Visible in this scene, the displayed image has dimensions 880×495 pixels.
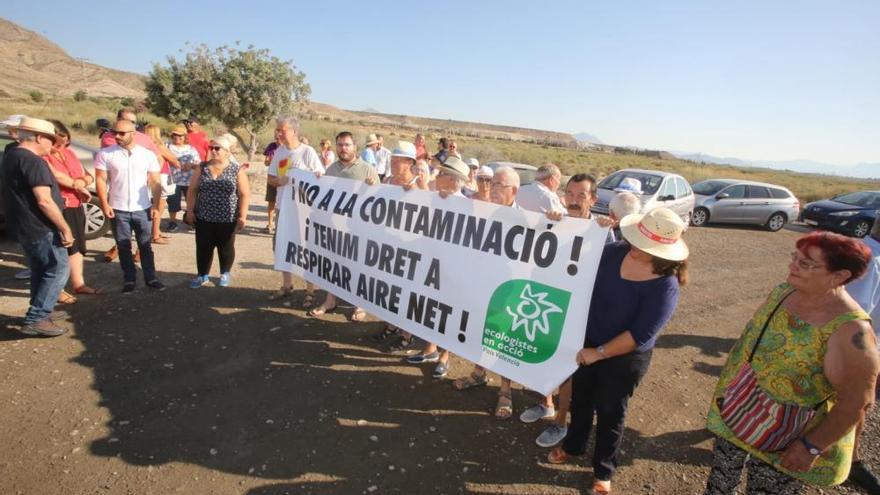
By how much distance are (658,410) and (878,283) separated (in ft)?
6.58

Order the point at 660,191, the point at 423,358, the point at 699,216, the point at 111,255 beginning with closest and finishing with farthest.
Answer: the point at 423,358, the point at 111,255, the point at 660,191, the point at 699,216

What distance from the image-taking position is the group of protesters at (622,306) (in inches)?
84.7

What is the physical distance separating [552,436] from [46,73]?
97.6m

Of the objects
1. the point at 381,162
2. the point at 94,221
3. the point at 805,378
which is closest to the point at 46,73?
the point at 381,162

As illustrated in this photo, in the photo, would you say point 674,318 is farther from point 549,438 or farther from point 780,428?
point 780,428

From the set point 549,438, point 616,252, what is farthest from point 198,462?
point 616,252

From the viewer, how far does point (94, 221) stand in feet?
23.0

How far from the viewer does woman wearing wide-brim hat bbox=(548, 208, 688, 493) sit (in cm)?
266

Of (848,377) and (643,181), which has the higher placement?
(643,181)

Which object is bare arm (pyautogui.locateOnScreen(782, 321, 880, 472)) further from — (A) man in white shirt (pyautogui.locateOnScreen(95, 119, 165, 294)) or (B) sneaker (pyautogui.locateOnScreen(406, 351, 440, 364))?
(A) man in white shirt (pyautogui.locateOnScreen(95, 119, 165, 294))

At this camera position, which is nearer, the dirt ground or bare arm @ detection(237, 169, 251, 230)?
the dirt ground

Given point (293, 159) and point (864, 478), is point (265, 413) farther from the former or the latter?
point (864, 478)

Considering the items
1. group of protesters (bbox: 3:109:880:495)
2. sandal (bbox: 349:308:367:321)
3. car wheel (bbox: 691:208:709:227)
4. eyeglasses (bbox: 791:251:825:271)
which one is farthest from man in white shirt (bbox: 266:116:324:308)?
car wheel (bbox: 691:208:709:227)

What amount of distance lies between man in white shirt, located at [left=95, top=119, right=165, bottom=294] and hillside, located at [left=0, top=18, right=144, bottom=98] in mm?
46595
